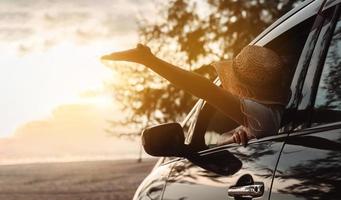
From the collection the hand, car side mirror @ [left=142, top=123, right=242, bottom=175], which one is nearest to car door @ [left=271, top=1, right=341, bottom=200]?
the hand

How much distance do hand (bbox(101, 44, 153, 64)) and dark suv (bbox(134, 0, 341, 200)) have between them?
510 millimetres

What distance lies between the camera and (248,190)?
2941 millimetres

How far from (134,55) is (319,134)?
33.2 inches

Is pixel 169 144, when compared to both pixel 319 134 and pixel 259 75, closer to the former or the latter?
pixel 259 75

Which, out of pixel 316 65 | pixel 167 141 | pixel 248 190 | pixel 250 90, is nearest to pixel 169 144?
pixel 167 141

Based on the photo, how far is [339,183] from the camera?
7.70 ft

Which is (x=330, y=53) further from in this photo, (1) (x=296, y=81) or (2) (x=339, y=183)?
(2) (x=339, y=183)

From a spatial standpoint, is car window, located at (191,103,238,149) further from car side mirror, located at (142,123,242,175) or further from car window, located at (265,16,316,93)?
car window, located at (265,16,316,93)

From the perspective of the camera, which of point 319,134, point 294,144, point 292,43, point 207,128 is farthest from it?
point 207,128

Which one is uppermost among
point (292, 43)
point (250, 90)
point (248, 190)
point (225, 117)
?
point (292, 43)

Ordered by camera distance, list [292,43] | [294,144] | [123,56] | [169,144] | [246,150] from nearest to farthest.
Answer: [294,144], [123,56], [246,150], [292,43], [169,144]

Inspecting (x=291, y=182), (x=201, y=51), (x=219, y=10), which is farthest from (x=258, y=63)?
(x=201, y=51)

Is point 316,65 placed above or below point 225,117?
above

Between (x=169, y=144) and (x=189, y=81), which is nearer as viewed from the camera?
(x=189, y=81)
